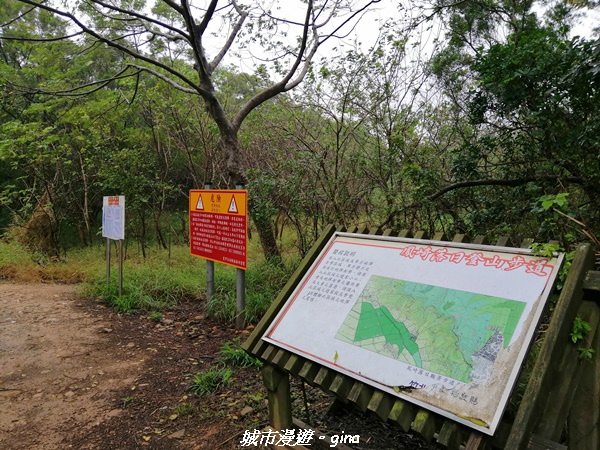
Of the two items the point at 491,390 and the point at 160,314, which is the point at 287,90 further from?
the point at 491,390

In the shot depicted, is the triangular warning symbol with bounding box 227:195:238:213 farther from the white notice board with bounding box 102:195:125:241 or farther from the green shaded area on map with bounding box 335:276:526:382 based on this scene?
the green shaded area on map with bounding box 335:276:526:382

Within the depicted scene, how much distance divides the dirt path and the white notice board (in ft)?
3.58

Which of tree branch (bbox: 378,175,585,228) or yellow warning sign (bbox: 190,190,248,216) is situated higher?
tree branch (bbox: 378,175,585,228)

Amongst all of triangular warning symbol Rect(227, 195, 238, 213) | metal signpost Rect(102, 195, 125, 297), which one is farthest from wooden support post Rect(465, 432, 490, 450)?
metal signpost Rect(102, 195, 125, 297)

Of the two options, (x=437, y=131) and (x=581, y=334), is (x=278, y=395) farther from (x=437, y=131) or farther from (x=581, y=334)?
(x=437, y=131)

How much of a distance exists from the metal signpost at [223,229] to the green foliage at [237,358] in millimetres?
720

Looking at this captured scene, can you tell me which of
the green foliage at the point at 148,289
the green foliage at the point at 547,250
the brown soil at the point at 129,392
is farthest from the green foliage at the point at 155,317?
the green foliage at the point at 547,250

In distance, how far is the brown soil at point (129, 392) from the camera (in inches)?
102

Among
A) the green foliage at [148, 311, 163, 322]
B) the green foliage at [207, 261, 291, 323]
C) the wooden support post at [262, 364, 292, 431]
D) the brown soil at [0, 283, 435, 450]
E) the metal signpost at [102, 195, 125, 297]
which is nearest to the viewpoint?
the wooden support post at [262, 364, 292, 431]

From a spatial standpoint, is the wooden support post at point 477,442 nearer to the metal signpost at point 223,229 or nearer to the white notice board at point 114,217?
the metal signpost at point 223,229

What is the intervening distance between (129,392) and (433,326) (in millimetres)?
2685

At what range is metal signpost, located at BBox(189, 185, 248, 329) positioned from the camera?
13.6 feet

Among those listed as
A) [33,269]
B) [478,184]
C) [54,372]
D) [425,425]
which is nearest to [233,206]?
[54,372]

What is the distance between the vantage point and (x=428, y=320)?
1.63 m
